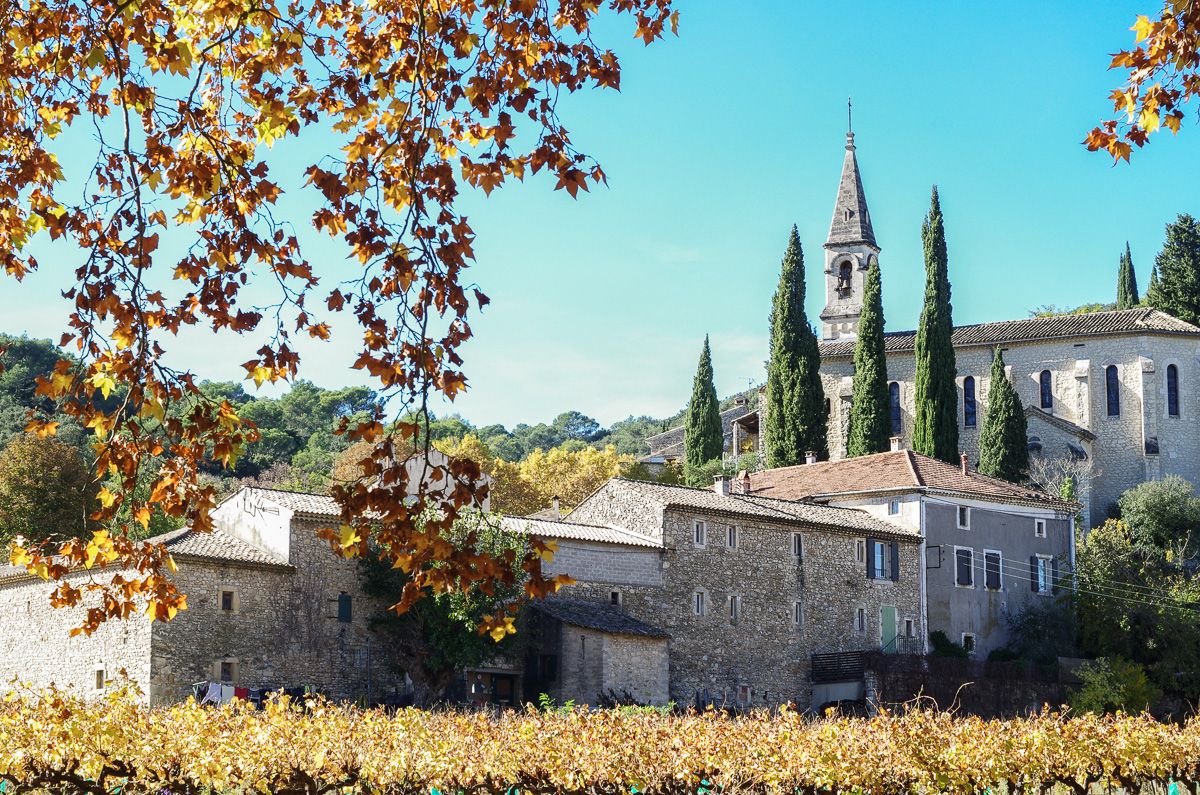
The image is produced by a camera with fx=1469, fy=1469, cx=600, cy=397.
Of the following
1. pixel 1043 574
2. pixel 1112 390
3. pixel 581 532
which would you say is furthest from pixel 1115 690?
pixel 1112 390

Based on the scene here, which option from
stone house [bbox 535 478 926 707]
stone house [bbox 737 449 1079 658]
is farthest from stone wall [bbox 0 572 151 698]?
stone house [bbox 737 449 1079 658]

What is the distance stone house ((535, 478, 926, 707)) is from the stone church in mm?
17639

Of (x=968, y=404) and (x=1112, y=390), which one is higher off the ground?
(x=1112, y=390)

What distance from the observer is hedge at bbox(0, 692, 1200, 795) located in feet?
43.1

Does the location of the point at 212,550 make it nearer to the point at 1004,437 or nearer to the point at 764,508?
the point at 764,508

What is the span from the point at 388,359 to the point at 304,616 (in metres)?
27.5

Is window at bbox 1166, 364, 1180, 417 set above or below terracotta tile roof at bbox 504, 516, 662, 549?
above

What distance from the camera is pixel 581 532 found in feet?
131

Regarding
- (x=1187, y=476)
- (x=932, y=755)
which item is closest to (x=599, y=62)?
(x=932, y=755)

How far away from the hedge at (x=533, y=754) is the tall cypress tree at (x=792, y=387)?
136 feet

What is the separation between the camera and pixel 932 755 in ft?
51.6

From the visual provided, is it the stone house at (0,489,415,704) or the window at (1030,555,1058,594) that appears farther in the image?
the window at (1030,555,1058,594)

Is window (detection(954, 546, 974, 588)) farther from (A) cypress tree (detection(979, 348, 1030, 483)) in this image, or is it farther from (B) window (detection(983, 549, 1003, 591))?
(A) cypress tree (detection(979, 348, 1030, 483))

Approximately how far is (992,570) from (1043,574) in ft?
8.63
